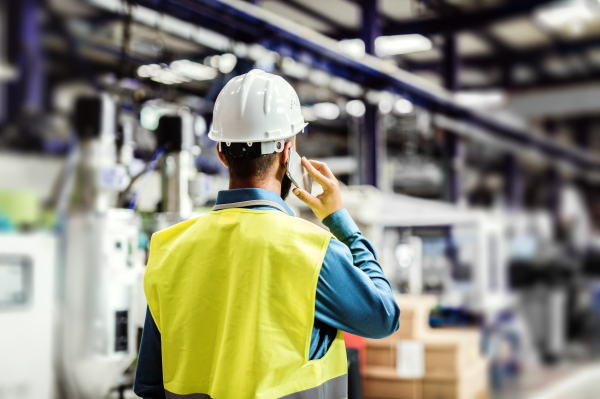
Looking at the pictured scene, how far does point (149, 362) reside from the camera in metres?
1.23

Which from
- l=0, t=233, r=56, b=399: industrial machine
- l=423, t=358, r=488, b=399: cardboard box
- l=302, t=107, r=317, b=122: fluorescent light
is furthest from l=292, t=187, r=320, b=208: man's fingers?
l=302, t=107, r=317, b=122: fluorescent light

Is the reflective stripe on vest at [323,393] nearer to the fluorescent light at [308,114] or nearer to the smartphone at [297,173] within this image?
the smartphone at [297,173]

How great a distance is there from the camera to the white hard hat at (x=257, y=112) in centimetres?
112

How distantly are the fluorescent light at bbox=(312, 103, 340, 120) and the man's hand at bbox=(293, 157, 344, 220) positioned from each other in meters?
8.77

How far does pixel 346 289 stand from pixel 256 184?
0.30m

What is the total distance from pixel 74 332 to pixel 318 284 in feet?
6.43

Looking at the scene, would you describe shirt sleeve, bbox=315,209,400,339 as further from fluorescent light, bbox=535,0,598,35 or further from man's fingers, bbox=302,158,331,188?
fluorescent light, bbox=535,0,598,35

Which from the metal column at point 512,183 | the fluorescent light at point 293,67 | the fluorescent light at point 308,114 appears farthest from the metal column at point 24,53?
the metal column at point 512,183

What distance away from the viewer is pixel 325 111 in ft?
33.3

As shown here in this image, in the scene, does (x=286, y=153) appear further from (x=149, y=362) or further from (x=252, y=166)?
(x=149, y=362)

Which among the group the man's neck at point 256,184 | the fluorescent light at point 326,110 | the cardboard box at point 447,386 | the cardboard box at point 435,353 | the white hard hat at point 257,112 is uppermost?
the fluorescent light at point 326,110

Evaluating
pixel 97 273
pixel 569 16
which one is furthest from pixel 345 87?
pixel 97 273

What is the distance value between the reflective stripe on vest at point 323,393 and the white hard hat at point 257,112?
495 mm

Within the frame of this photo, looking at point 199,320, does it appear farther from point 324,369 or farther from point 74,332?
point 74,332
